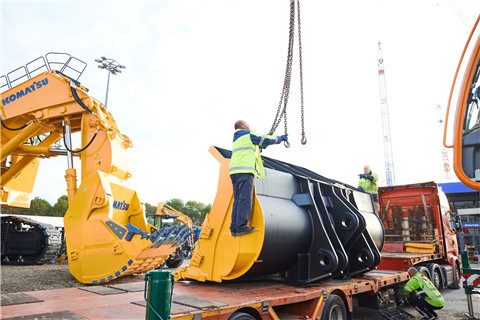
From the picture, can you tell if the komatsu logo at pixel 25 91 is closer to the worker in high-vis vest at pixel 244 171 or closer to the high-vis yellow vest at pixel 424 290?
the worker in high-vis vest at pixel 244 171

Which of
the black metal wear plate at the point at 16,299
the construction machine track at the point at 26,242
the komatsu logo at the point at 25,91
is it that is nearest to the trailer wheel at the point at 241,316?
the black metal wear plate at the point at 16,299

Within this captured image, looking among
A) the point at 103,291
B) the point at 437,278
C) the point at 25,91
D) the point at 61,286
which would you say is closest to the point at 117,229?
the point at 61,286

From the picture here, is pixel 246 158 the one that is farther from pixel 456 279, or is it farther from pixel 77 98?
pixel 456 279

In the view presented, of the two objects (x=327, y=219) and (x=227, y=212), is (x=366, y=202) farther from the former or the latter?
(x=227, y=212)

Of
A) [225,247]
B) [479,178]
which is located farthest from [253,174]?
[479,178]

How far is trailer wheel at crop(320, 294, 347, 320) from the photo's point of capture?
4.66 m

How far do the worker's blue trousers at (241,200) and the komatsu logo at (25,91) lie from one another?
5979 mm

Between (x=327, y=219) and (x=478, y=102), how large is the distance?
8.01 feet

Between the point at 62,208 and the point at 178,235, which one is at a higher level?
the point at 62,208

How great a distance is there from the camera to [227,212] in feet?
15.8

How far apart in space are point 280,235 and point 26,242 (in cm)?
1074

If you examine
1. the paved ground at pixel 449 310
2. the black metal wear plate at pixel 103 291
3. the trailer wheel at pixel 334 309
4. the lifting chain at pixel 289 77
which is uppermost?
the lifting chain at pixel 289 77

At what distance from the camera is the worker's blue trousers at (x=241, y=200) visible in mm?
4359

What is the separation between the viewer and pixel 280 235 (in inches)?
180
